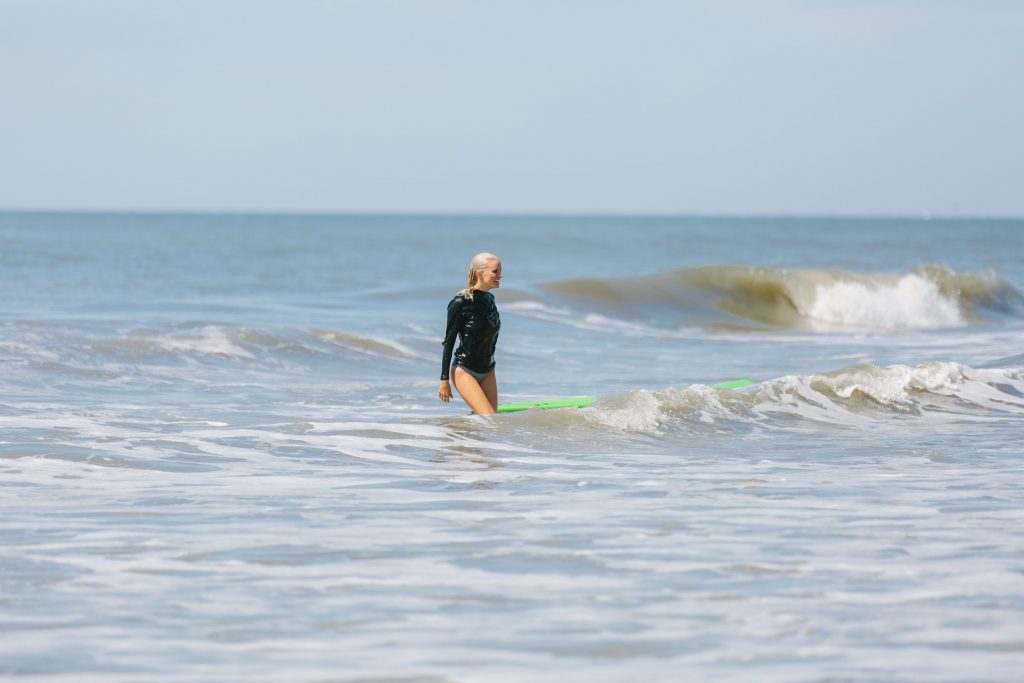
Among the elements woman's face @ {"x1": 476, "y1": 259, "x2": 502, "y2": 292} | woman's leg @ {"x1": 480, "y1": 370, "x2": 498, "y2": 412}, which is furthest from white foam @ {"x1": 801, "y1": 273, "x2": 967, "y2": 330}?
woman's face @ {"x1": 476, "y1": 259, "x2": 502, "y2": 292}

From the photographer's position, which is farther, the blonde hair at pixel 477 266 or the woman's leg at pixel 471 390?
the woman's leg at pixel 471 390

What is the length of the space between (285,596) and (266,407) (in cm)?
728

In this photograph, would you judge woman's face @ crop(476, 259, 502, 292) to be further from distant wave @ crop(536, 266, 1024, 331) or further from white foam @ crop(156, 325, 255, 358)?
distant wave @ crop(536, 266, 1024, 331)

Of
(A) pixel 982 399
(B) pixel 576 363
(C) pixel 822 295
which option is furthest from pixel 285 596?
(C) pixel 822 295

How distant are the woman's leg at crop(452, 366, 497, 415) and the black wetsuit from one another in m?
0.08

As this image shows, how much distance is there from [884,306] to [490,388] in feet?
77.1

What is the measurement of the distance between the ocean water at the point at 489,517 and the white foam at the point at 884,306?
500 inches

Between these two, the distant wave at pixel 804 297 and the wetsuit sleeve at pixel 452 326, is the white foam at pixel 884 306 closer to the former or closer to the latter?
the distant wave at pixel 804 297

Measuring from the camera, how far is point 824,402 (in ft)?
41.8

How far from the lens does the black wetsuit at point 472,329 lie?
1038 centimetres

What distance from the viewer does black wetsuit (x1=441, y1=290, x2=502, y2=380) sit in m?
10.4

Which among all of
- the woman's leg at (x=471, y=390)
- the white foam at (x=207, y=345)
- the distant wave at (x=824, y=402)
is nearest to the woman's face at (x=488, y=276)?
the woman's leg at (x=471, y=390)

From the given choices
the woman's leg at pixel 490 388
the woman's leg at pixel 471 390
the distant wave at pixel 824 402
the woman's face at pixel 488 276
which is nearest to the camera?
the woman's face at pixel 488 276

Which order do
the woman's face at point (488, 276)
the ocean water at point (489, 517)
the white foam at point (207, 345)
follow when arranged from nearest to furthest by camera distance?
A: the ocean water at point (489, 517), the woman's face at point (488, 276), the white foam at point (207, 345)
